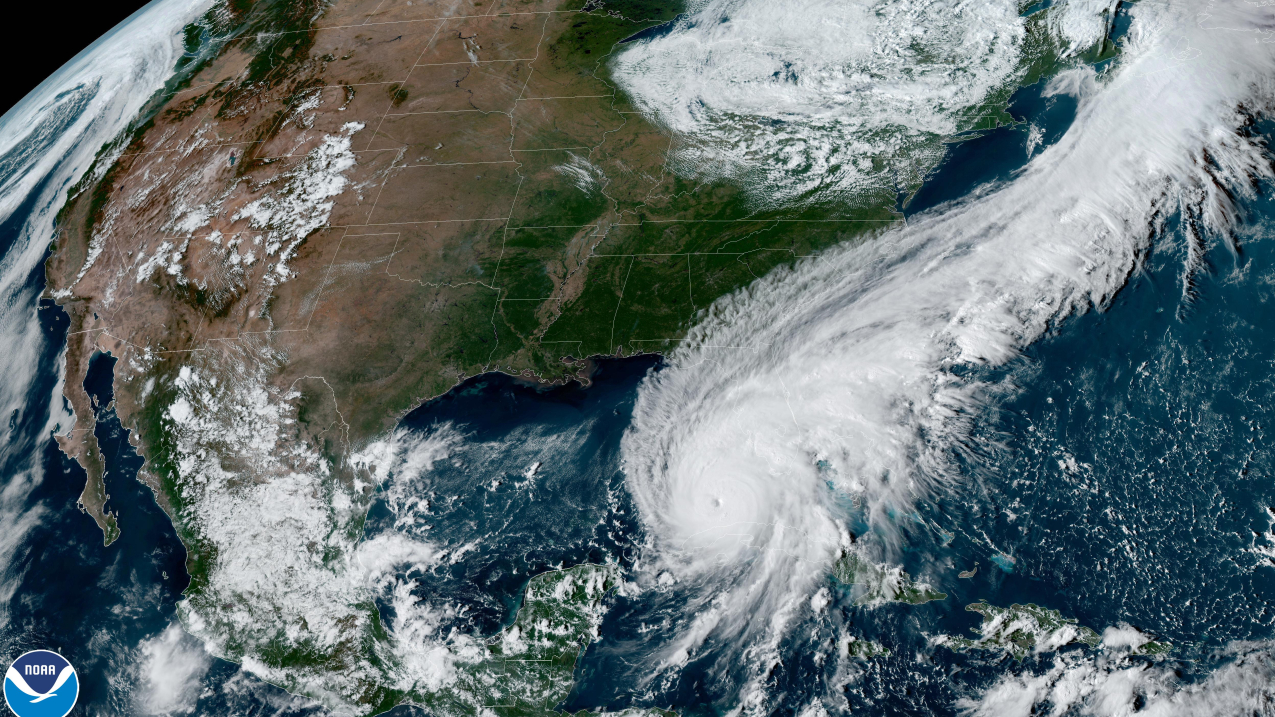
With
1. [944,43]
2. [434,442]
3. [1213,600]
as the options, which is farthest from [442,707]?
[944,43]

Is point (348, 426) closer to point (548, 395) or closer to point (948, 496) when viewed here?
point (548, 395)

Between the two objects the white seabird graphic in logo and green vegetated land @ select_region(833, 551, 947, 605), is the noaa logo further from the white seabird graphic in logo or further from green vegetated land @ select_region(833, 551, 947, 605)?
green vegetated land @ select_region(833, 551, 947, 605)

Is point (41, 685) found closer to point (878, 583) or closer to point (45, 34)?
point (878, 583)

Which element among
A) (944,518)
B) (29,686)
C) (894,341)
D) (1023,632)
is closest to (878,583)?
(944,518)

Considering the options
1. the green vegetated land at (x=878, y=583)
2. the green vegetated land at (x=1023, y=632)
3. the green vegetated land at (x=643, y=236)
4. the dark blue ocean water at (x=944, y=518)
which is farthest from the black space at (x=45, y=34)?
the green vegetated land at (x=1023, y=632)

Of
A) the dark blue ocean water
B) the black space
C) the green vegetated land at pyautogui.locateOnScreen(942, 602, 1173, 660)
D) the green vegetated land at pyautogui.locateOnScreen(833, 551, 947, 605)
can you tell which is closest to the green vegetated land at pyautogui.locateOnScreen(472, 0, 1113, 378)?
the dark blue ocean water

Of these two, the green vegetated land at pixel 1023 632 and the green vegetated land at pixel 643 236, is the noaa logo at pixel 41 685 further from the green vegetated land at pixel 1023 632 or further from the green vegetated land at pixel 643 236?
the green vegetated land at pixel 1023 632
